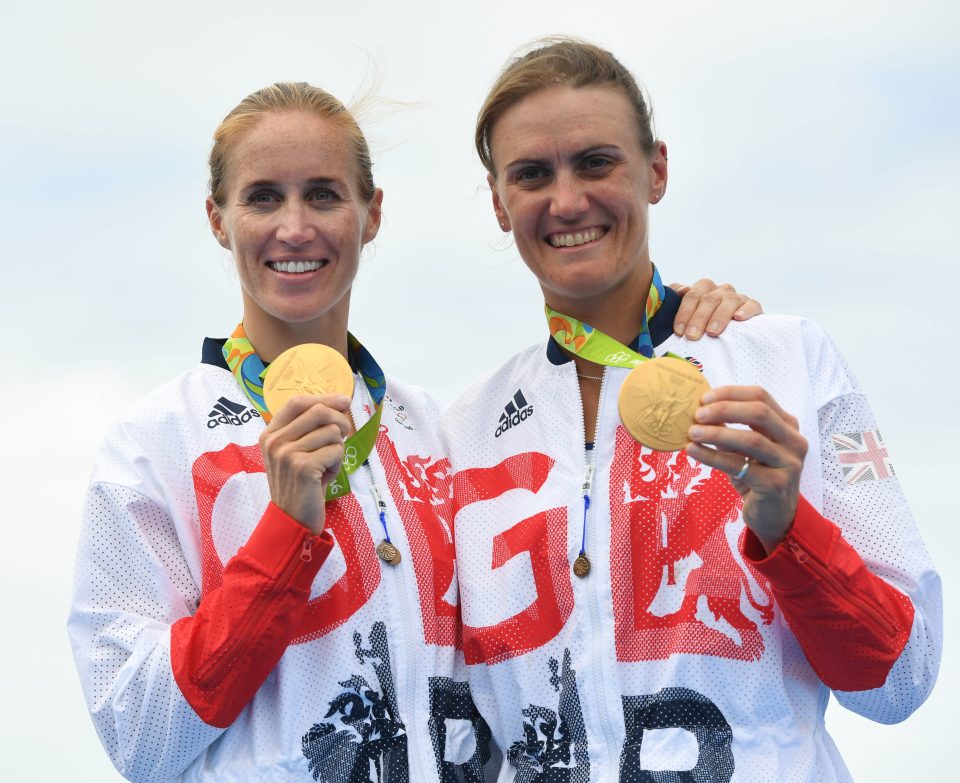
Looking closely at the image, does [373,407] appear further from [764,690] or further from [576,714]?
[764,690]

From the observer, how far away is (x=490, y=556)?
470 centimetres

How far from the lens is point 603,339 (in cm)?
474

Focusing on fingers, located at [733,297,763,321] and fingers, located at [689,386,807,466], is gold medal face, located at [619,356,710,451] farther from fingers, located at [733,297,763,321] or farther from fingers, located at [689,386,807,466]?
fingers, located at [733,297,763,321]

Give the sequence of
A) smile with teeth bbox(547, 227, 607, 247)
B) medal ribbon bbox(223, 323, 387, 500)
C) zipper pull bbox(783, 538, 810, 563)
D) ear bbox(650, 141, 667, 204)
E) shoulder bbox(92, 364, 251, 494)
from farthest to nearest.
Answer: ear bbox(650, 141, 667, 204) → smile with teeth bbox(547, 227, 607, 247) → medal ribbon bbox(223, 323, 387, 500) → shoulder bbox(92, 364, 251, 494) → zipper pull bbox(783, 538, 810, 563)

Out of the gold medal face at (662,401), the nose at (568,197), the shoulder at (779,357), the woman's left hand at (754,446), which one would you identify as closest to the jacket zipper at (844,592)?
the woman's left hand at (754,446)

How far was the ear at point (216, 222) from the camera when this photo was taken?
5043 mm

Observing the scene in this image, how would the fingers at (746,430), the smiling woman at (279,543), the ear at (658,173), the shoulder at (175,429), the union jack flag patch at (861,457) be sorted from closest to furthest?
the fingers at (746,430) → the smiling woman at (279,543) → the union jack flag patch at (861,457) → the shoulder at (175,429) → the ear at (658,173)

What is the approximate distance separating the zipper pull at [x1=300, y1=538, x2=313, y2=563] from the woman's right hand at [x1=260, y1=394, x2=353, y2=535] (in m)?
0.08

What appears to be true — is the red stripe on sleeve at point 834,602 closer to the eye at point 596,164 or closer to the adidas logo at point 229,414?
the eye at point 596,164

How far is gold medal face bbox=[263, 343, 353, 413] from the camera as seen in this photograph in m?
4.40

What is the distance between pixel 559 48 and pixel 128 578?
2.60 metres

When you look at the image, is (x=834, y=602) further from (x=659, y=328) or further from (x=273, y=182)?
(x=273, y=182)

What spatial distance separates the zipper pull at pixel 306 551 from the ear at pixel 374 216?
1.59 m

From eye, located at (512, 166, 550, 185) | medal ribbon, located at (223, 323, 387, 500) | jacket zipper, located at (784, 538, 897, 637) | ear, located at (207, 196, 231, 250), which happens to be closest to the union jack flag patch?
jacket zipper, located at (784, 538, 897, 637)
